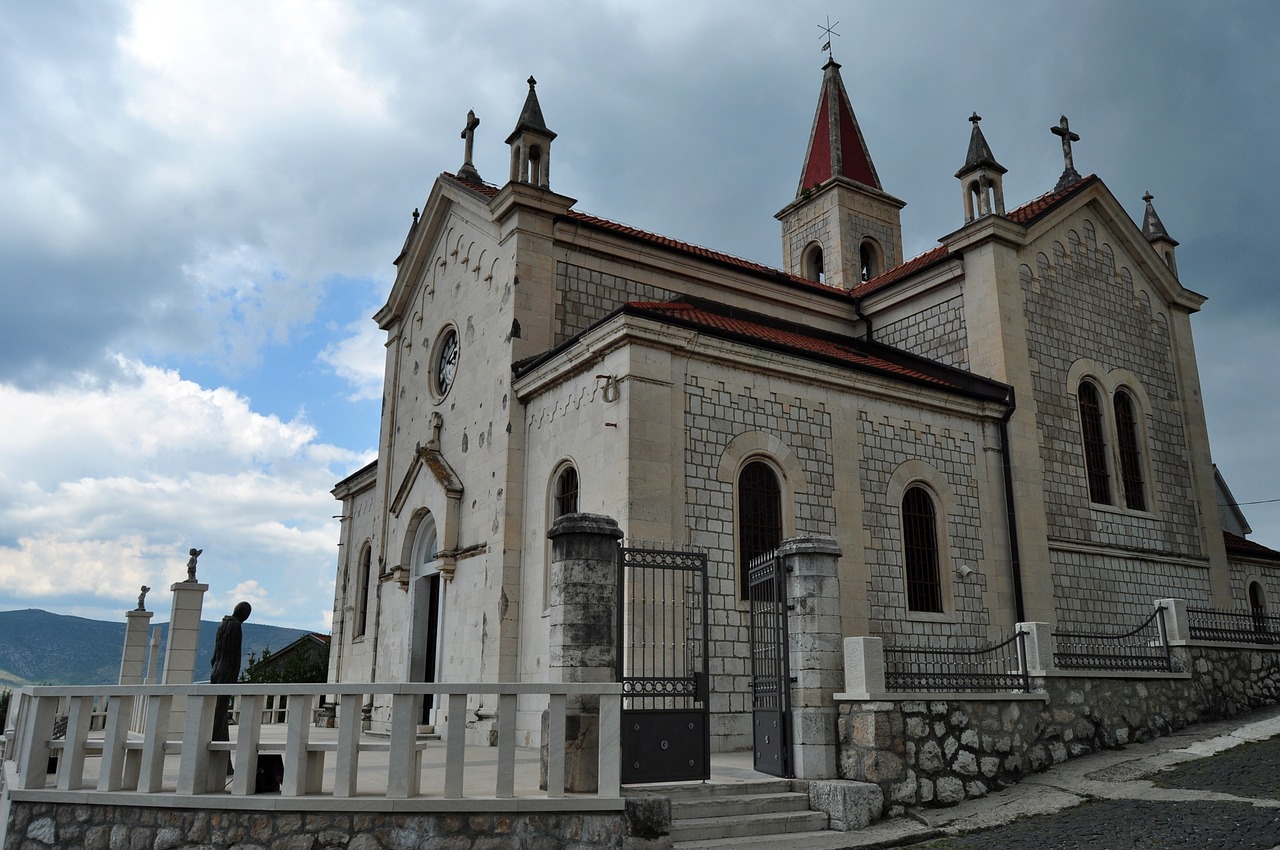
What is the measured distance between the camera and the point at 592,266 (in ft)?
59.4

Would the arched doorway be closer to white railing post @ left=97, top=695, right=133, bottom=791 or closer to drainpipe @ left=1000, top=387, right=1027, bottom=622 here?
white railing post @ left=97, top=695, right=133, bottom=791

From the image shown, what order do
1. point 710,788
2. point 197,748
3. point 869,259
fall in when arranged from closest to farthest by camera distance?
point 197,748 → point 710,788 → point 869,259

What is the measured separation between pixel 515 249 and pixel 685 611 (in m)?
7.61

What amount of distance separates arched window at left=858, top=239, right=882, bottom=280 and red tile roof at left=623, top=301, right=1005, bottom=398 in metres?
8.67

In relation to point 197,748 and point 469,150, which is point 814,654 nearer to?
point 197,748

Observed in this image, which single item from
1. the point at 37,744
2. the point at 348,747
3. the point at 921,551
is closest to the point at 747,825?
the point at 348,747

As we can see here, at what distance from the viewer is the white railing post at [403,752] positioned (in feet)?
26.3

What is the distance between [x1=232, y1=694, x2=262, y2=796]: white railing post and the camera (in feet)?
27.5

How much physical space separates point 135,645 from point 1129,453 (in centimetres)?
2119

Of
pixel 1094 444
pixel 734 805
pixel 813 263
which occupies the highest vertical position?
pixel 813 263

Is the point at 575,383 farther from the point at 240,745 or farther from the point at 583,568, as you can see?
the point at 240,745

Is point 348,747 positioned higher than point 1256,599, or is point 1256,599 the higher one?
point 1256,599

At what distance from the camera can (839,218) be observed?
2850 centimetres

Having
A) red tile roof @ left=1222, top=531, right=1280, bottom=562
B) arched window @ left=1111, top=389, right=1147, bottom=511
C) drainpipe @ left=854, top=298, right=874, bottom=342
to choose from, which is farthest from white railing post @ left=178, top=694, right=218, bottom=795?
red tile roof @ left=1222, top=531, right=1280, bottom=562
